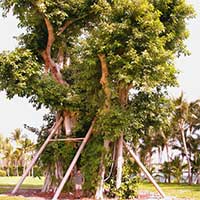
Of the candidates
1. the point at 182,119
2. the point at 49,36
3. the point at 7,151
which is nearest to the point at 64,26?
the point at 49,36

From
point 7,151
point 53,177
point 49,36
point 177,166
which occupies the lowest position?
point 53,177

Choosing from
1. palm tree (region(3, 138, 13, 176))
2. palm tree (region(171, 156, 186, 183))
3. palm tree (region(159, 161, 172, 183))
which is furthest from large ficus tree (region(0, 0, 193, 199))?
palm tree (region(3, 138, 13, 176))

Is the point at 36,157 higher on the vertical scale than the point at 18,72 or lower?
lower

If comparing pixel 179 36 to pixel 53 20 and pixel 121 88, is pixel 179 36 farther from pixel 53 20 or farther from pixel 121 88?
pixel 53 20

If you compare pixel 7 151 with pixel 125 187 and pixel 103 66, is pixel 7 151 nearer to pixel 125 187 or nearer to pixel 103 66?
pixel 125 187

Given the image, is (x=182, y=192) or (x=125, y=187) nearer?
(x=125, y=187)

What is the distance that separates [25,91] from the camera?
1452 cm

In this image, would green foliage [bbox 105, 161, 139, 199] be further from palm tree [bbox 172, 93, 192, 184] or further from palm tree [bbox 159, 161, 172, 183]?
palm tree [bbox 159, 161, 172, 183]

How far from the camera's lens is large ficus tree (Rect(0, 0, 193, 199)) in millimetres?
13062

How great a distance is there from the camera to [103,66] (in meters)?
13.8

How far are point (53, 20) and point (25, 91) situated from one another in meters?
3.10

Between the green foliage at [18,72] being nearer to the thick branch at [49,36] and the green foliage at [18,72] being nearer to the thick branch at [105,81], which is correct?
the thick branch at [49,36]

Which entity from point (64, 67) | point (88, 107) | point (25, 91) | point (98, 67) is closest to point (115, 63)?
point (98, 67)

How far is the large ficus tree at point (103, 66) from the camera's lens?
514 inches
